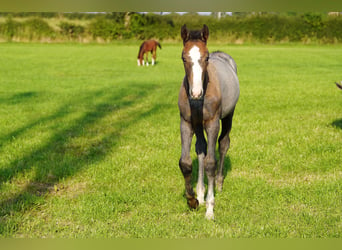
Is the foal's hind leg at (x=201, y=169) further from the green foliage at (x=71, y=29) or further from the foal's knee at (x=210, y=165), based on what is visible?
the green foliage at (x=71, y=29)

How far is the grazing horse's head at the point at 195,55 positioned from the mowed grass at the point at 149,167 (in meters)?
1.93

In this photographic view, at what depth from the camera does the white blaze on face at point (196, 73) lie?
429 cm

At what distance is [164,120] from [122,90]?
6.12 metres

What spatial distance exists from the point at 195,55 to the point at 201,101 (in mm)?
754

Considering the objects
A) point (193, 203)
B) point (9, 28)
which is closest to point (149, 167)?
point (193, 203)

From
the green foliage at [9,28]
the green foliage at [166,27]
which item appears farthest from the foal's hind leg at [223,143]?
the green foliage at [9,28]

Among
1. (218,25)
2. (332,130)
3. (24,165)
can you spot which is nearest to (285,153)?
(332,130)

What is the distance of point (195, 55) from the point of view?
4.47 metres

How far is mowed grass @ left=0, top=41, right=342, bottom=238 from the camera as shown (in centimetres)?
513

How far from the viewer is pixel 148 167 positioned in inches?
293

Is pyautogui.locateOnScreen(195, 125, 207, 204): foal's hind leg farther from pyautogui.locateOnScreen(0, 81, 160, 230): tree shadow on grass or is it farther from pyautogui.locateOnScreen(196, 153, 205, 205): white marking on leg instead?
pyautogui.locateOnScreen(0, 81, 160, 230): tree shadow on grass

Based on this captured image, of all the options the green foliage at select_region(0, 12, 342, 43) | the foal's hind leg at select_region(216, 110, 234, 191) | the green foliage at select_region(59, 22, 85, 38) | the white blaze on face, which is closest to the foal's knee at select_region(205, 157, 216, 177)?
the foal's hind leg at select_region(216, 110, 234, 191)

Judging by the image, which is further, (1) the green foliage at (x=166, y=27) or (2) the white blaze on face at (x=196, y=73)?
(1) the green foliage at (x=166, y=27)

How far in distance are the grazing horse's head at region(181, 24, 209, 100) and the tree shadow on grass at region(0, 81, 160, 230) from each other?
311 cm
